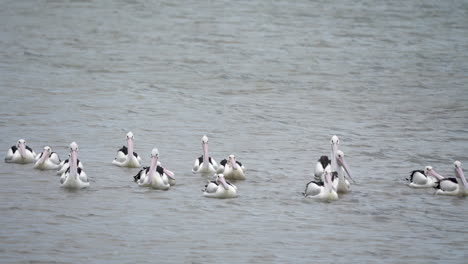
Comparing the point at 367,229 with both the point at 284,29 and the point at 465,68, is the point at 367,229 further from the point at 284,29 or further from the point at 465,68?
the point at 284,29

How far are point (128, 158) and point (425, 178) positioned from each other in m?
4.80

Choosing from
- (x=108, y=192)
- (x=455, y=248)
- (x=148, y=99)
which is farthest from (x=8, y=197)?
(x=148, y=99)

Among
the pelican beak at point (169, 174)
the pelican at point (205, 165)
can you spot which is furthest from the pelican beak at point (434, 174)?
the pelican beak at point (169, 174)

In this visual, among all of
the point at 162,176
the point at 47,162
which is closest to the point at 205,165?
the point at 162,176

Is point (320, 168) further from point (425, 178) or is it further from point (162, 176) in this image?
point (162, 176)

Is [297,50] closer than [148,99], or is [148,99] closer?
[148,99]

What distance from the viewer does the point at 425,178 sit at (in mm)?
15164

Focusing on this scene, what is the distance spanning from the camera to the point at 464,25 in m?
32.6

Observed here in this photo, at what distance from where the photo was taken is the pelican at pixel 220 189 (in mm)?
14180

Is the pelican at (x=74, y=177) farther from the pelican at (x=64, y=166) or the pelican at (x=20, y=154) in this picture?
the pelican at (x=20, y=154)

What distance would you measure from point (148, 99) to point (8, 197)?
28.4 ft

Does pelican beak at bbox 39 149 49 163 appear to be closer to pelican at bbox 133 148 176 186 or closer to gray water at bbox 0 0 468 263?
gray water at bbox 0 0 468 263

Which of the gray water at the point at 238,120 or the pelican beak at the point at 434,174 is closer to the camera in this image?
the gray water at the point at 238,120

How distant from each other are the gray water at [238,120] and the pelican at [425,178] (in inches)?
10.0
